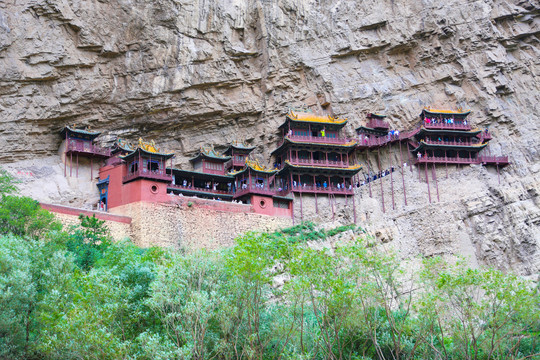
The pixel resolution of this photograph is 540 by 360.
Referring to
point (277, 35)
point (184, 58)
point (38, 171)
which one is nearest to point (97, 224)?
point (38, 171)

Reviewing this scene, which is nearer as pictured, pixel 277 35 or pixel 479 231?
pixel 479 231

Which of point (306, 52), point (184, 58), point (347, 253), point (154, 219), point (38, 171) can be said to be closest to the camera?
point (347, 253)

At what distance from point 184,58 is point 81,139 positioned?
28.2 feet

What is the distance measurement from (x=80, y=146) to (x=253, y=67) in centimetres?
1308

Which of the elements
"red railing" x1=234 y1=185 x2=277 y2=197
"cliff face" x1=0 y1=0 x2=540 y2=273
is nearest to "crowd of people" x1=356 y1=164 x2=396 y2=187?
"cliff face" x1=0 y1=0 x2=540 y2=273

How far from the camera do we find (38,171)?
38875mm

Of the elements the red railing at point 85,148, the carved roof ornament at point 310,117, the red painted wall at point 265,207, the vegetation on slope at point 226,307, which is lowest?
the vegetation on slope at point 226,307

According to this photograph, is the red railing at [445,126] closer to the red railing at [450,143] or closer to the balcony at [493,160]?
the red railing at [450,143]

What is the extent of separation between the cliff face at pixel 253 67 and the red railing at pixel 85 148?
1715 millimetres

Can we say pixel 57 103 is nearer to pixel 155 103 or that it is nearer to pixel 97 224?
pixel 155 103

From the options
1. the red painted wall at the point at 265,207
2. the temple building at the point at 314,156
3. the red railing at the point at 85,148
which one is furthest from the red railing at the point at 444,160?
the red railing at the point at 85,148

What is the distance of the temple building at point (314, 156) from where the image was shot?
4009 centimetres

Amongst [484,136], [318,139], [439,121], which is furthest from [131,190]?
[484,136]

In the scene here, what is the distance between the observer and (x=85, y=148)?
Answer: 3978 cm
